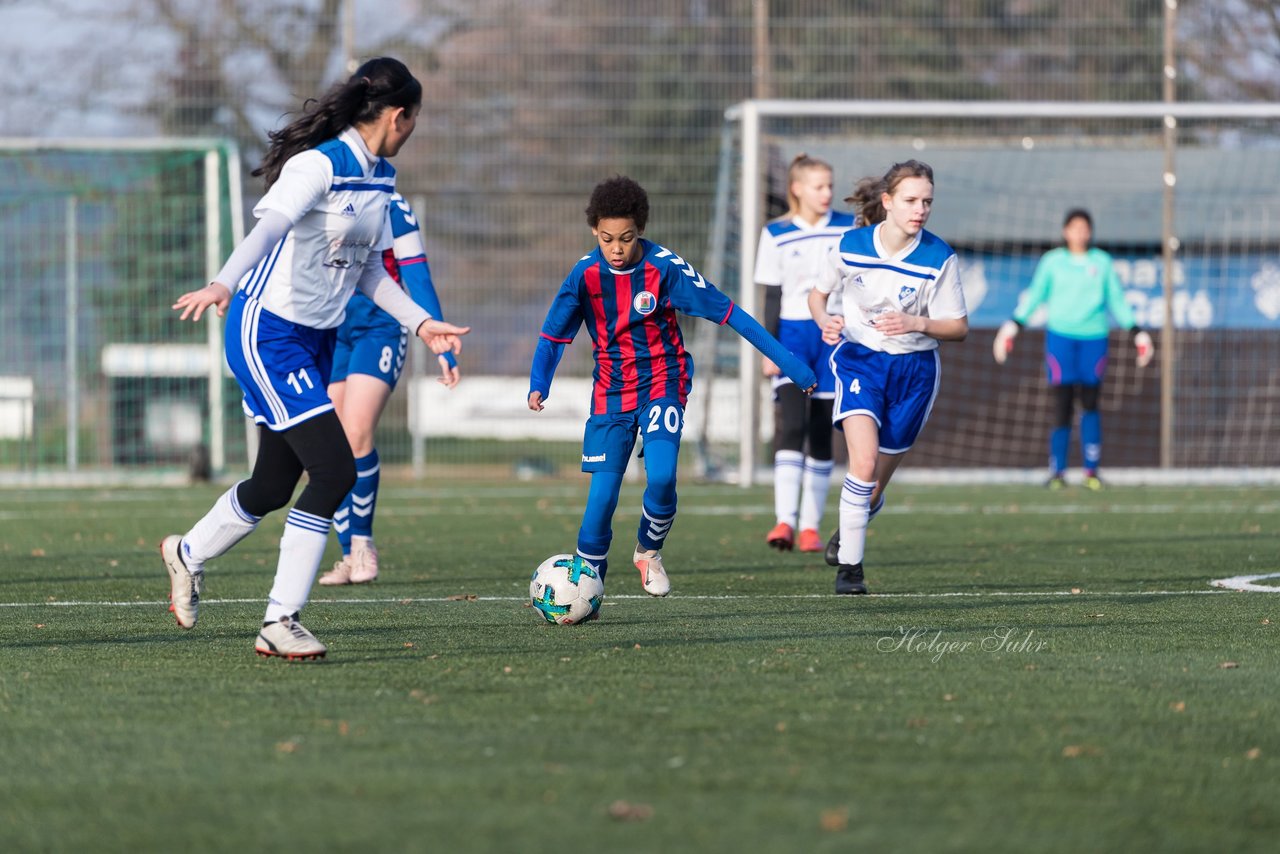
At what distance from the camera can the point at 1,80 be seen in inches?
711

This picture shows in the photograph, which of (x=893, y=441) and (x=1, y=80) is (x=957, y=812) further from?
(x=1, y=80)

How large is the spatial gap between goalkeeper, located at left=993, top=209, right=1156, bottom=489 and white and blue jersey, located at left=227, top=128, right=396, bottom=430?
991 centimetres

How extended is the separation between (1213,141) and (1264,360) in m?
2.29

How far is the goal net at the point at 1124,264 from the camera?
17297mm

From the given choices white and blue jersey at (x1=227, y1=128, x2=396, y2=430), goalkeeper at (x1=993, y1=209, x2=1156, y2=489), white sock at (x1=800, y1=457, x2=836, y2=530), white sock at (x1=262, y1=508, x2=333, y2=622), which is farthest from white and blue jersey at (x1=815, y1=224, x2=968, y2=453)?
goalkeeper at (x1=993, y1=209, x2=1156, y2=489)

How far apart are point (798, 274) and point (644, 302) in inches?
127

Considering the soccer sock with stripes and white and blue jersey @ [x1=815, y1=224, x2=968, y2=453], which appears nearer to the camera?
white and blue jersey @ [x1=815, y1=224, x2=968, y2=453]

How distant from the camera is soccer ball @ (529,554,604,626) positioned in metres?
6.14

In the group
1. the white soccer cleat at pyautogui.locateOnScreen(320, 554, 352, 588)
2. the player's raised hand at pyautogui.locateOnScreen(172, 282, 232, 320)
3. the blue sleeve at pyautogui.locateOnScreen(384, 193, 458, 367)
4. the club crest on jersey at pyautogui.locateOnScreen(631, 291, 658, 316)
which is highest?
the blue sleeve at pyautogui.locateOnScreen(384, 193, 458, 367)

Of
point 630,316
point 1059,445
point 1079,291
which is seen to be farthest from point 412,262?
point 1059,445

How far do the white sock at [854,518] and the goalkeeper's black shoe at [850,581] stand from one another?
0.02 m

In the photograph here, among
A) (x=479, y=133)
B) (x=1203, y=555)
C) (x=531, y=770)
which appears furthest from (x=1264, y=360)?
(x=531, y=770)

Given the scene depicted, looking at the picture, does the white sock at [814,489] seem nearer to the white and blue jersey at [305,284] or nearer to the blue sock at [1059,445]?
the white and blue jersey at [305,284]

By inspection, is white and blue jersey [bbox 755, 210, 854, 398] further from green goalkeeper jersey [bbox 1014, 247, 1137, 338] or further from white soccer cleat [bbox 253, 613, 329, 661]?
green goalkeeper jersey [bbox 1014, 247, 1137, 338]
